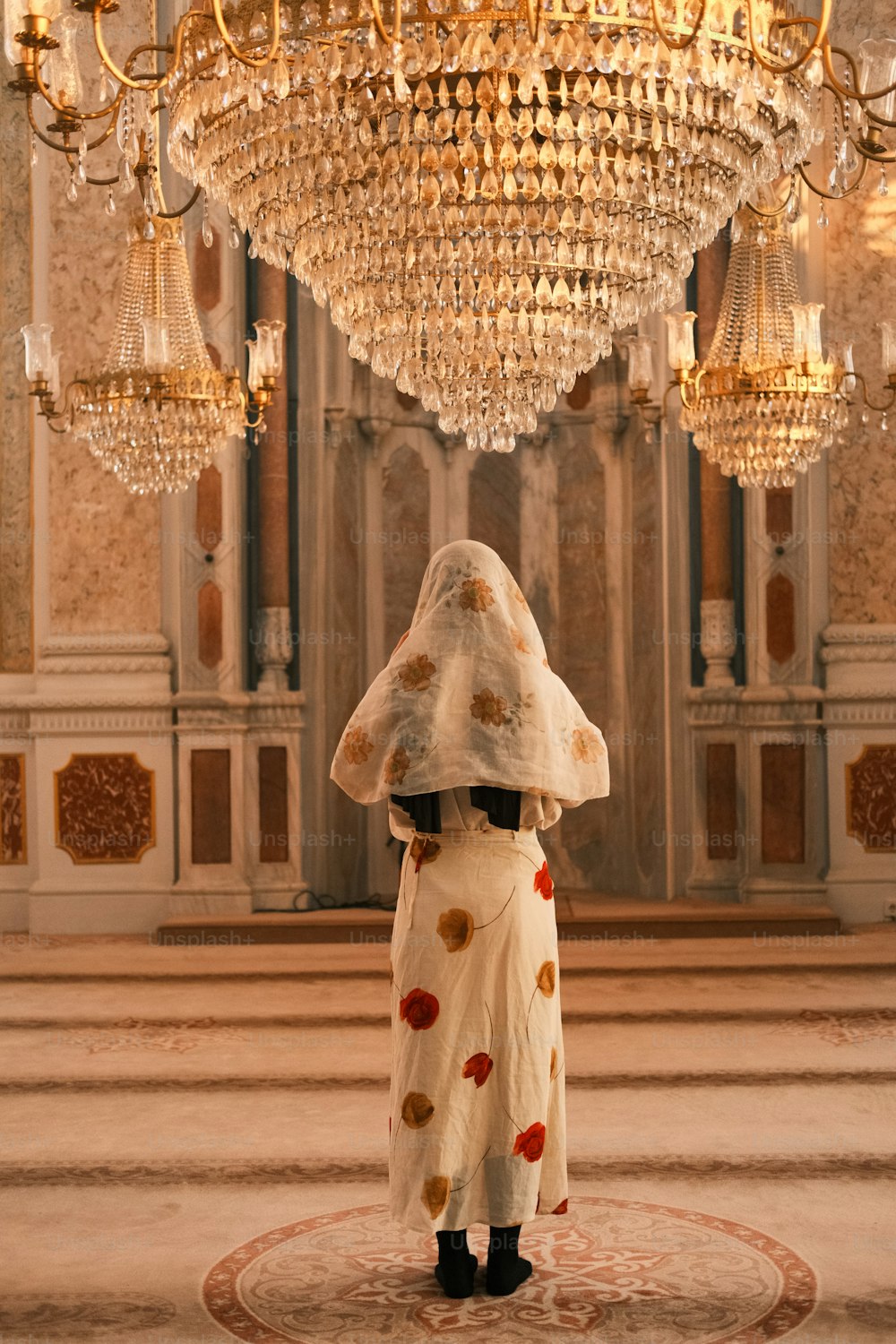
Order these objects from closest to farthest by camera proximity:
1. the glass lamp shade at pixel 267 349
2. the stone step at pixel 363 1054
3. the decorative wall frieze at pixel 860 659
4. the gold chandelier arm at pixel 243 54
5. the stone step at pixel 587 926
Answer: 1. the gold chandelier arm at pixel 243 54
2. the stone step at pixel 363 1054
3. the glass lamp shade at pixel 267 349
4. the stone step at pixel 587 926
5. the decorative wall frieze at pixel 860 659

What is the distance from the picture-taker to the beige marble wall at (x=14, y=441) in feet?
25.1

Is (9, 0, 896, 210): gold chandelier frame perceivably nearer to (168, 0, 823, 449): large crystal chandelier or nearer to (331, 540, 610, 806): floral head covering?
(168, 0, 823, 449): large crystal chandelier

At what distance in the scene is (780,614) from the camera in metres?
7.38

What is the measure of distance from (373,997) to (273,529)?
100 inches

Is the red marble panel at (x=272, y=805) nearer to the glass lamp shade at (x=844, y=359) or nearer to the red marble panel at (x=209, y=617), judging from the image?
the red marble panel at (x=209, y=617)

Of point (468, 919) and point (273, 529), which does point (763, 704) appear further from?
point (468, 919)

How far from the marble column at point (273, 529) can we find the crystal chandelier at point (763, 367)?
2.40 m

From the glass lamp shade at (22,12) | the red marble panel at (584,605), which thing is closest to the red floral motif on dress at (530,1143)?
the glass lamp shade at (22,12)

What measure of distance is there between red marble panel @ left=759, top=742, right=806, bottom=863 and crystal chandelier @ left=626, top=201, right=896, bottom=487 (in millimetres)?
2114

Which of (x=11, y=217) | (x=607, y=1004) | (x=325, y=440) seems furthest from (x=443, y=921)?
(x=11, y=217)

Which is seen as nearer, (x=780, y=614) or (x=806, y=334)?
(x=806, y=334)

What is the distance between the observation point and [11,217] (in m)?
7.71

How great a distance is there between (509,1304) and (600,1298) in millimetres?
185

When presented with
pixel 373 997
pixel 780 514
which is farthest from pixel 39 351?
pixel 780 514
